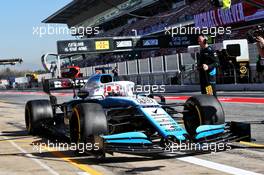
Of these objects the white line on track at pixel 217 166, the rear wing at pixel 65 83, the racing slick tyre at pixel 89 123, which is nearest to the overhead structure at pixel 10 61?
the rear wing at pixel 65 83

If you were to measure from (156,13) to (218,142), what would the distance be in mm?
54132

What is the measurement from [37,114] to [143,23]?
49809 millimetres

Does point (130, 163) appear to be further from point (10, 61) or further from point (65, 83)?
point (10, 61)

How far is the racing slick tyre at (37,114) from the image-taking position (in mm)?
9336

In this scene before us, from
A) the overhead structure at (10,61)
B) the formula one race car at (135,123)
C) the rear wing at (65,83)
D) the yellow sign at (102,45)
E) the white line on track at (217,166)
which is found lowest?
the white line on track at (217,166)

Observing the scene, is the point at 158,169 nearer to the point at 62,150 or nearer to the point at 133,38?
the point at 62,150

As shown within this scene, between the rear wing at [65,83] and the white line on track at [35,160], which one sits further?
the rear wing at [65,83]

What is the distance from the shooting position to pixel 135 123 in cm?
712

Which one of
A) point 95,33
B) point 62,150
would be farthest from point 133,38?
point 62,150

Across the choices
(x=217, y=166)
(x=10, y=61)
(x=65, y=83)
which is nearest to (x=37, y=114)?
(x=65, y=83)

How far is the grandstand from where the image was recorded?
3096 cm

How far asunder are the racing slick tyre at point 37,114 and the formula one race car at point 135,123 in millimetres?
428

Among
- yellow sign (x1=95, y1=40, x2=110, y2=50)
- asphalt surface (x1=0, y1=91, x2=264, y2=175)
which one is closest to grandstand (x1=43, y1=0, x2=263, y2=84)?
yellow sign (x1=95, y1=40, x2=110, y2=50)

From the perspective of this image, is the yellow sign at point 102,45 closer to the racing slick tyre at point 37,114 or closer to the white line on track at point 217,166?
the racing slick tyre at point 37,114
